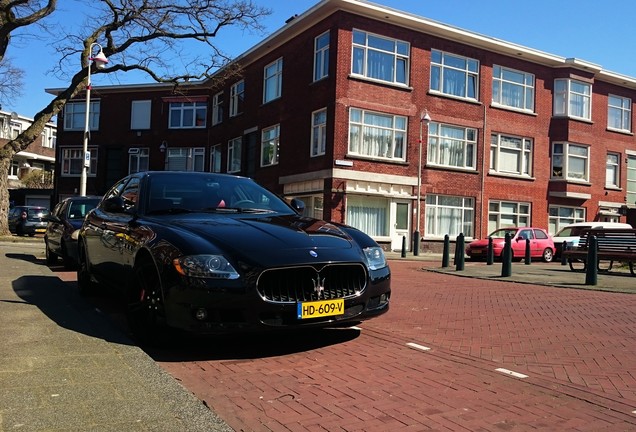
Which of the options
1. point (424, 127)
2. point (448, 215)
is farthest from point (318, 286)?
point (448, 215)

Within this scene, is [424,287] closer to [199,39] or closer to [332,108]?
[332,108]

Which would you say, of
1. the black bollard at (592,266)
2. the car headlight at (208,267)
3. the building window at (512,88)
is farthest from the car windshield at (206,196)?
the building window at (512,88)

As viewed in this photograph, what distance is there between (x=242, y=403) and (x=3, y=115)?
64.4 metres

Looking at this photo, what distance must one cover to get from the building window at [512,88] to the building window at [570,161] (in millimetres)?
2792

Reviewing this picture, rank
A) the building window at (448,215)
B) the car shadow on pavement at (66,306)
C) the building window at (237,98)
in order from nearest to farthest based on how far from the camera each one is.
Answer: the car shadow on pavement at (66,306) → the building window at (448,215) → the building window at (237,98)

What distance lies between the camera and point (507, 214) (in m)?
27.8

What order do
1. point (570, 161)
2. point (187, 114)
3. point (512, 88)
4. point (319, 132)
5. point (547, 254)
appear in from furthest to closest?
point (187, 114) → point (570, 161) → point (512, 88) → point (319, 132) → point (547, 254)

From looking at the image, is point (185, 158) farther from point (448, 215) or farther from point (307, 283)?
point (307, 283)

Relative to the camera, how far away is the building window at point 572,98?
2875 centimetres

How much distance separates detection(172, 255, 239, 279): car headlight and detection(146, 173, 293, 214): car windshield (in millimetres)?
1255

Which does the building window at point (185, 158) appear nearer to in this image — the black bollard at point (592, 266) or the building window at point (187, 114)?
the building window at point (187, 114)

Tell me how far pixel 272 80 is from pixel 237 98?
519 centimetres

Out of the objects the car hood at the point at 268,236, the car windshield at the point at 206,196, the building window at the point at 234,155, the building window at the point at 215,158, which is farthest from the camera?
the building window at the point at 215,158

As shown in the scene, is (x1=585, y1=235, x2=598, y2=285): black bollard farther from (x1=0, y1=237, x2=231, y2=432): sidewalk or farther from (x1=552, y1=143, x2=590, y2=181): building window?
(x1=552, y1=143, x2=590, y2=181): building window
